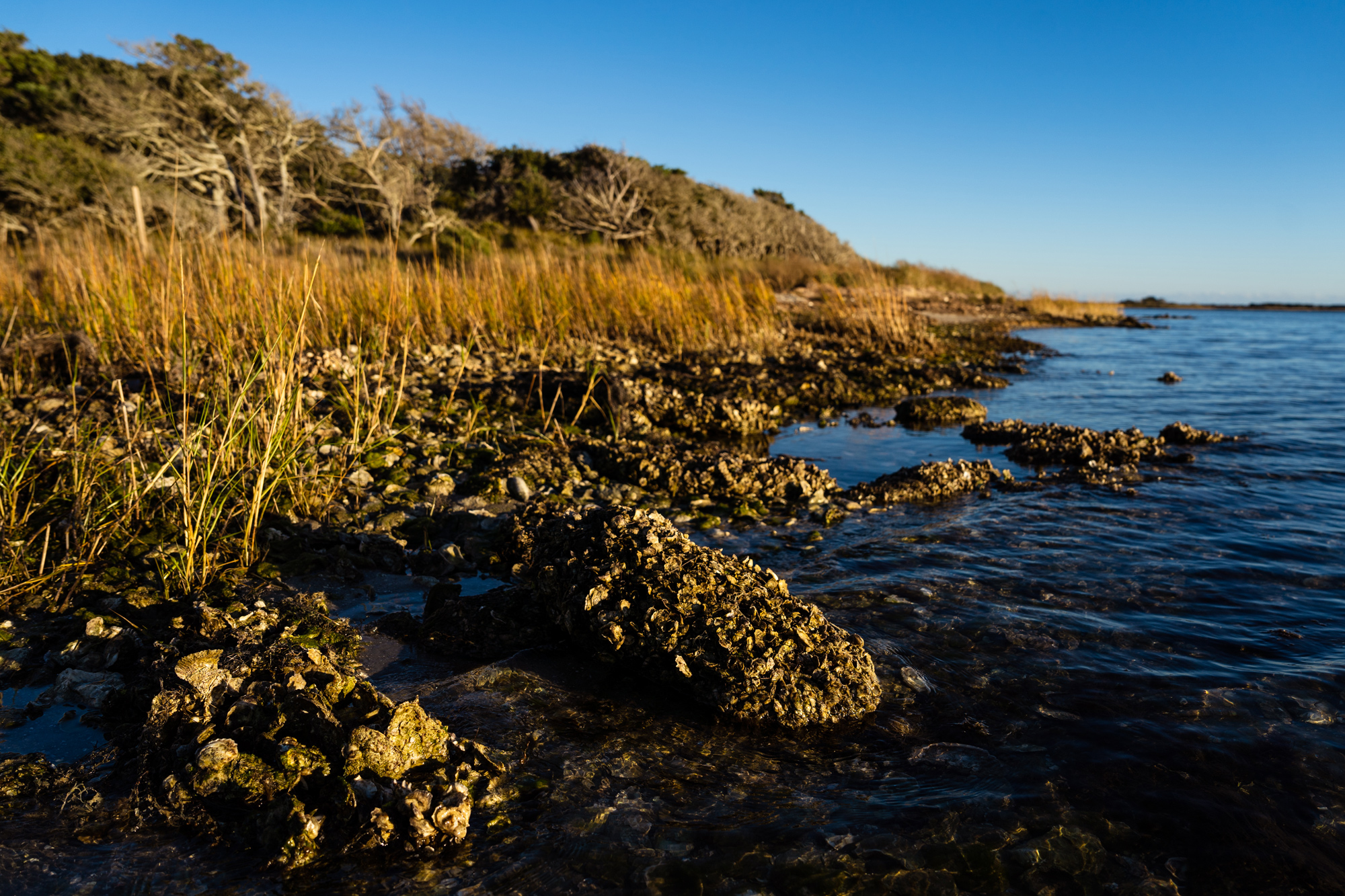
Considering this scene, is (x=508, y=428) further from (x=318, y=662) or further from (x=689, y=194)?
(x=689, y=194)

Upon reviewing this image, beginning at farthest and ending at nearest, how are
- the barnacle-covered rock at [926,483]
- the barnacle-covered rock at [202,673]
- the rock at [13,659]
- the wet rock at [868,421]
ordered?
the wet rock at [868,421] → the barnacle-covered rock at [926,483] → the rock at [13,659] → the barnacle-covered rock at [202,673]

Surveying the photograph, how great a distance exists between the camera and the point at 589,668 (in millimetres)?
3094

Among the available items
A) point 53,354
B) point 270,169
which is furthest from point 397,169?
point 53,354

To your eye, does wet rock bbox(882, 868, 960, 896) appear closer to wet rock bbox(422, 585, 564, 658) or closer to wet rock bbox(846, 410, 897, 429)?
wet rock bbox(422, 585, 564, 658)

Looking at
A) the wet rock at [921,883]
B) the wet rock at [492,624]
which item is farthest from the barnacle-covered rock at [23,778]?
the wet rock at [921,883]

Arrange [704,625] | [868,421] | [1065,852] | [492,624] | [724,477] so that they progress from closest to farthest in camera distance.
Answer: [1065,852] < [704,625] < [492,624] < [724,477] < [868,421]

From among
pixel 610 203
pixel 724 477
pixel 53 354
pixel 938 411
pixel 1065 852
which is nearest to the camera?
pixel 1065 852

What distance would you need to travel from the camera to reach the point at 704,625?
2863mm

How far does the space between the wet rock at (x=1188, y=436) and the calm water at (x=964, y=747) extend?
3552 millimetres

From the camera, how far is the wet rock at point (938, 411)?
9.42 m

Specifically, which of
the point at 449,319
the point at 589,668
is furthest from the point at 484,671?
the point at 449,319

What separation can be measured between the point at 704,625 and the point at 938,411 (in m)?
7.67

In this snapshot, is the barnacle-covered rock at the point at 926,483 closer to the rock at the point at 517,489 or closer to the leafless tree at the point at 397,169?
the rock at the point at 517,489

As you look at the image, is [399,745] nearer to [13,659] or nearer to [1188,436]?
[13,659]
